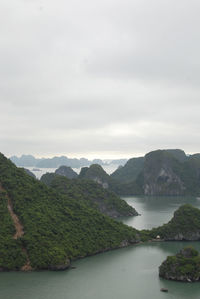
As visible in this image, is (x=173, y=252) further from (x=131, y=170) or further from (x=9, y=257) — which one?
(x=131, y=170)

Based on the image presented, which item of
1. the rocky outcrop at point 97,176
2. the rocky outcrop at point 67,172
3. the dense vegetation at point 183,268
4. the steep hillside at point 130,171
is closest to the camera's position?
the dense vegetation at point 183,268

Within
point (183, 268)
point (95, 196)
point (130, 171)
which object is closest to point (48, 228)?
point (183, 268)

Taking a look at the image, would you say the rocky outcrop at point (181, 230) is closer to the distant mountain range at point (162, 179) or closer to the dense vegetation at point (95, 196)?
the dense vegetation at point (95, 196)

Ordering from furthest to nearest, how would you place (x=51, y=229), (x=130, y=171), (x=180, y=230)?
(x=130, y=171), (x=180, y=230), (x=51, y=229)

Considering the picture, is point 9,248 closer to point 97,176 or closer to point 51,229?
point 51,229

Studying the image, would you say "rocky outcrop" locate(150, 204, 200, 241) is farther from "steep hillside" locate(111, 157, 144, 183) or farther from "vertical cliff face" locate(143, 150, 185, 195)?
"steep hillside" locate(111, 157, 144, 183)

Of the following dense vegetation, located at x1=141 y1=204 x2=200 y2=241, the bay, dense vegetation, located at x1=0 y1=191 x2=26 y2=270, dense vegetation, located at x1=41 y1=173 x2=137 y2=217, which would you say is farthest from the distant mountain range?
the bay

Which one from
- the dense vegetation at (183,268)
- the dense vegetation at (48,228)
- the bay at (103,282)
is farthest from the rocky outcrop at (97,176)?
the dense vegetation at (183,268)
